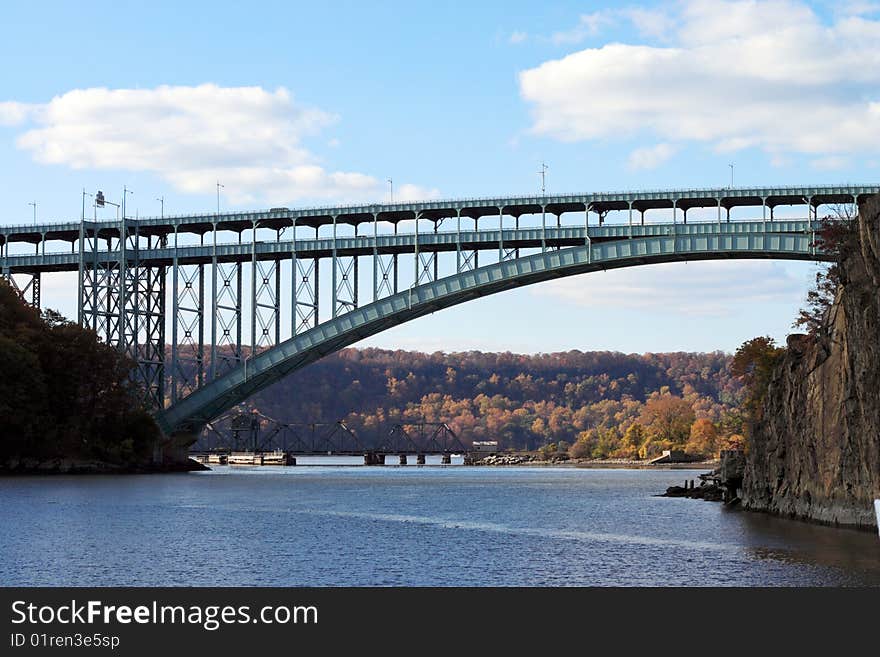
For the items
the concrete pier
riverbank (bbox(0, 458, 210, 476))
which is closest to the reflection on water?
riverbank (bbox(0, 458, 210, 476))

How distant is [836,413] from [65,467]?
5235cm

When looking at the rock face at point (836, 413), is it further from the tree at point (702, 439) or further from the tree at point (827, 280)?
the tree at point (702, 439)

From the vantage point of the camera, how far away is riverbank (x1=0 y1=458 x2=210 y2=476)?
3113 inches

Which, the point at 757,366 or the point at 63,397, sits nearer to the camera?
the point at 757,366

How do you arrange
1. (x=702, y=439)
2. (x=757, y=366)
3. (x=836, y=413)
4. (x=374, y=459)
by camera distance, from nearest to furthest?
1. (x=836, y=413)
2. (x=757, y=366)
3. (x=702, y=439)
4. (x=374, y=459)

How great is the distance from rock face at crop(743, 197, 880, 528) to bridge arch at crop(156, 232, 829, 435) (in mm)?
19713

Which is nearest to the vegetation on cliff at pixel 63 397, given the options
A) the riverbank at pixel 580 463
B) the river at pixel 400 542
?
the river at pixel 400 542

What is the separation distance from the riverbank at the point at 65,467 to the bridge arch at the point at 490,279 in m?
6.33

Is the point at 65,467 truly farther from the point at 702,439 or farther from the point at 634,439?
the point at 634,439

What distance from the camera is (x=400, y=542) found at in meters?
39.1

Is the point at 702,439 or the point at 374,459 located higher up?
the point at 702,439

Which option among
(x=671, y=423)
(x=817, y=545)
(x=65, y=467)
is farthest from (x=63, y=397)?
(x=671, y=423)

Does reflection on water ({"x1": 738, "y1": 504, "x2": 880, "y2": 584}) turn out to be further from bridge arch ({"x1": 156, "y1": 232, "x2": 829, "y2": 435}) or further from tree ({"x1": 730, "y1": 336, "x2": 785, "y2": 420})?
bridge arch ({"x1": 156, "y1": 232, "x2": 829, "y2": 435})

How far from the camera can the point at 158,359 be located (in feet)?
284
